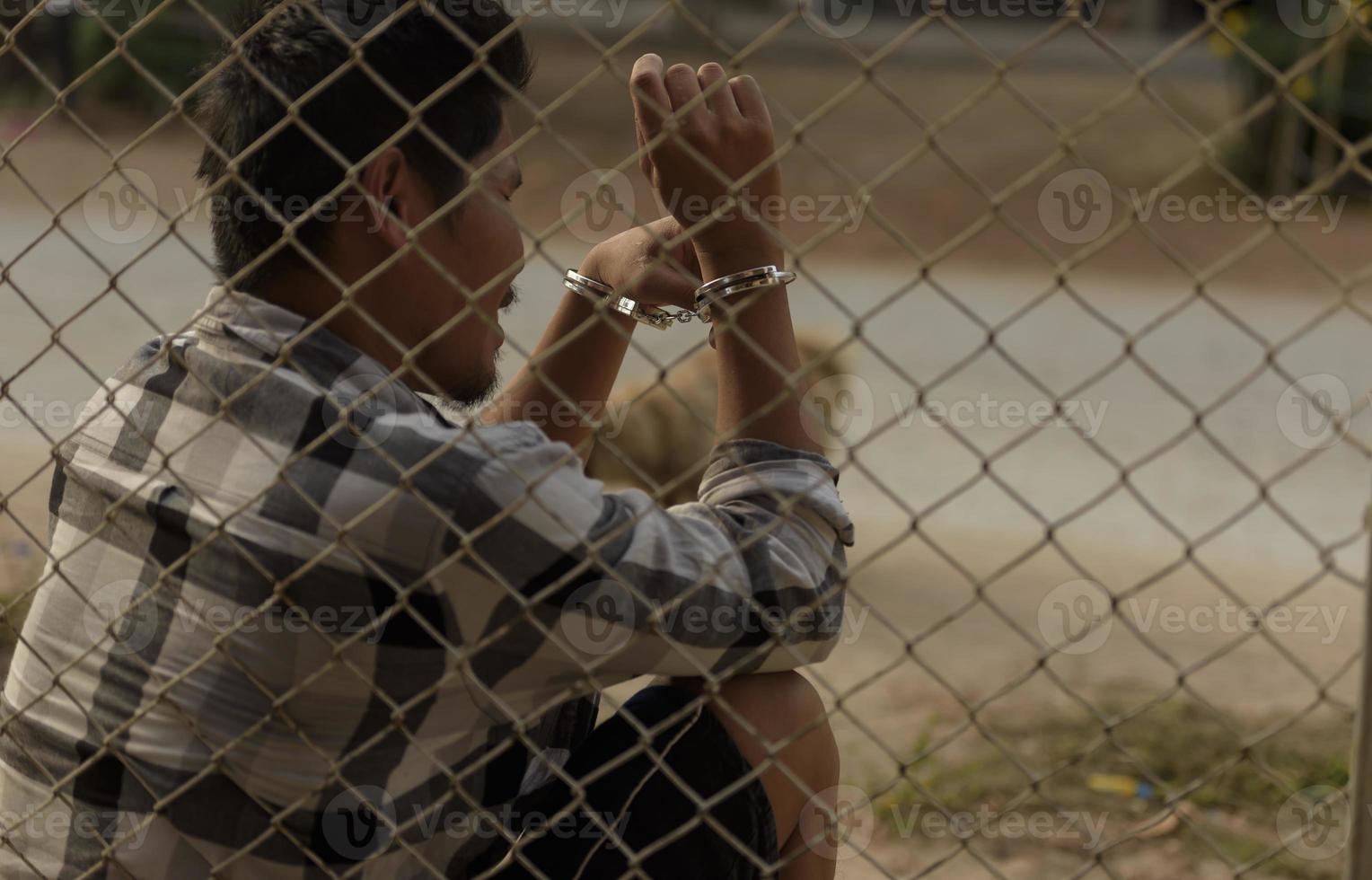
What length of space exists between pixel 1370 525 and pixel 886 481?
4282 mm

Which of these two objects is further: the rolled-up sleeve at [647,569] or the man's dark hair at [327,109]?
the man's dark hair at [327,109]

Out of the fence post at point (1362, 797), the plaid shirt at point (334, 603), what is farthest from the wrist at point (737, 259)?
the fence post at point (1362, 797)

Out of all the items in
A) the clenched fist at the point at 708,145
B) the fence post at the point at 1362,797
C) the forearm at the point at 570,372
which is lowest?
the fence post at the point at 1362,797

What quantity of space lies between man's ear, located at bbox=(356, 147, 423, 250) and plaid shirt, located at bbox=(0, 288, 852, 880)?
147 mm

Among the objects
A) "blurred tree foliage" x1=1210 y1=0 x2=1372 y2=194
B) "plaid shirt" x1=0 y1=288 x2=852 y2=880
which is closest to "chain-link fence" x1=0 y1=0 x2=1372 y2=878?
"plaid shirt" x1=0 y1=288 x2=852 y2=880

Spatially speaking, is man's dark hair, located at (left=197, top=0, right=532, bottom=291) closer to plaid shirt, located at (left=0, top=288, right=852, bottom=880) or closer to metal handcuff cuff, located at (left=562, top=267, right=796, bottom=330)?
plaid shirt, located at (left=0, top=288, right=852, bottom=880)

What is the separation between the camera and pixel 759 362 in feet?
5.29

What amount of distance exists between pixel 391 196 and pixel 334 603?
48 centimetres

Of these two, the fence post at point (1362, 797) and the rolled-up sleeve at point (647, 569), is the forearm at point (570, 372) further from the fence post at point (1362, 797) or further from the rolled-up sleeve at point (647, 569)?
the fence post at point (1362, 797)

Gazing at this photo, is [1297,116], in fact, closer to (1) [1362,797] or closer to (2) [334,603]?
(1) [1362,797]

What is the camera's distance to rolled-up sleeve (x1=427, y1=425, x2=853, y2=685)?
54.8 inches

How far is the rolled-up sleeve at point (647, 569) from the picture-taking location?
4.57 feet

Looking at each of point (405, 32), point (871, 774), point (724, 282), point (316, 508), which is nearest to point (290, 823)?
point (316, 508)

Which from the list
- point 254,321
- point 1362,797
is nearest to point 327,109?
point 254,321
